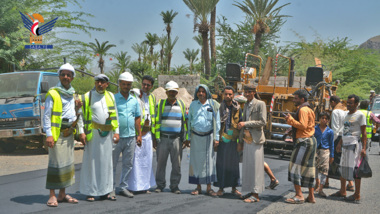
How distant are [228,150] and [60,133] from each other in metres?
2.62

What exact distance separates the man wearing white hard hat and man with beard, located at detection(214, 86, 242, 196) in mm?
1370

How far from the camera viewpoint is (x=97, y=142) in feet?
20.0

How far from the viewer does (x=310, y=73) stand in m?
12.8

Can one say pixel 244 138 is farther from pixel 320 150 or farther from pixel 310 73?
pixel 310 73

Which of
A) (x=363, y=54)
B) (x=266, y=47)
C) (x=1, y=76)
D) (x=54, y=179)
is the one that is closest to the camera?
(x=54, y=179)

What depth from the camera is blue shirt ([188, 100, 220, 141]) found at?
22.7ft

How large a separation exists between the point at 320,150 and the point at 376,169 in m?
3.96

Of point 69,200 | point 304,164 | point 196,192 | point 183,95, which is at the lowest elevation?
point 196,192

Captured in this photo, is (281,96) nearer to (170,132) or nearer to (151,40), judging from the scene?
(170,132)

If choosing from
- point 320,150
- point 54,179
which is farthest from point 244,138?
point 54,179

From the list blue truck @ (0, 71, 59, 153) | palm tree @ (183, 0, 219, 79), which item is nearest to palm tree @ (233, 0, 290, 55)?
palm tree @ (183, 0, 219, 79)

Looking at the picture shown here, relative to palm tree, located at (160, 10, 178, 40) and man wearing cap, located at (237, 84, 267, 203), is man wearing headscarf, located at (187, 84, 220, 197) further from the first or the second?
palm tree, located at (160, 10, 178, 40)

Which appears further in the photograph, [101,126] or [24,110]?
[24,110]

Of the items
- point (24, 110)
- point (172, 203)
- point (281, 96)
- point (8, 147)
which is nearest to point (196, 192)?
point (172, 203)
